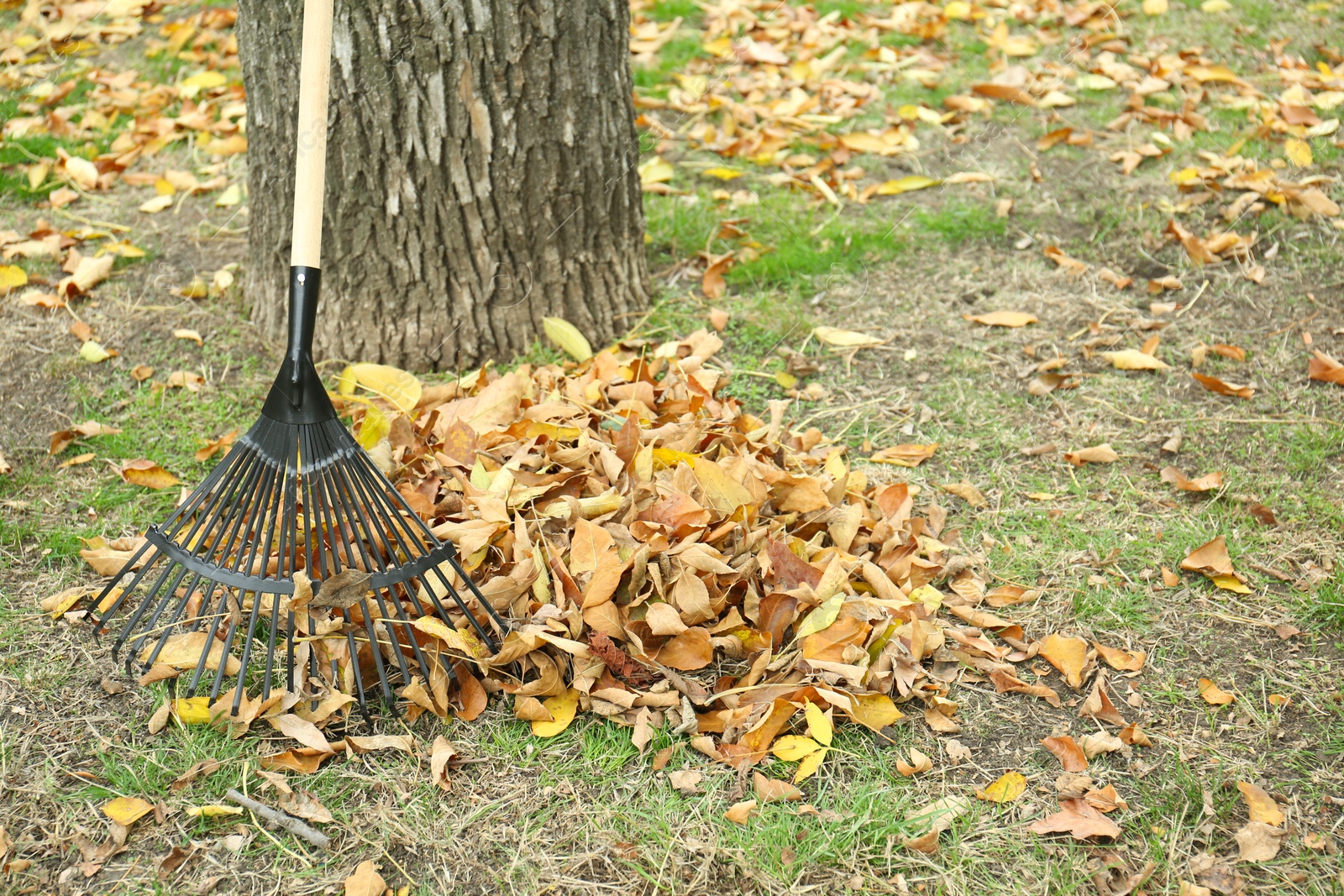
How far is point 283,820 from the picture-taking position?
5.88 ft

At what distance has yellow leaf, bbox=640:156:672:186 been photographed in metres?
3.74

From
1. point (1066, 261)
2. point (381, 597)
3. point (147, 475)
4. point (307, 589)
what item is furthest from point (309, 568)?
point (1066, 261)

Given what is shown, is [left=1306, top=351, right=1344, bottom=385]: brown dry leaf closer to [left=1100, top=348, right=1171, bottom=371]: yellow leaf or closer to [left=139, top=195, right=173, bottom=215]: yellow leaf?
[left=1100, top=348, right=1171, bottom=371]: yellow leaf

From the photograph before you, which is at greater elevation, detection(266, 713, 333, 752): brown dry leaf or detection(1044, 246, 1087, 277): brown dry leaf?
detection(1044, 246, 1087, 277): brown dry leaf

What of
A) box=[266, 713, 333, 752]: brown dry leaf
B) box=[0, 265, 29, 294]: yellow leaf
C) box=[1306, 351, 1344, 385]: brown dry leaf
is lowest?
box=[266, 713, 333, 752]: brown dry leaf

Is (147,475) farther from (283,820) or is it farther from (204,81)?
(204,81)

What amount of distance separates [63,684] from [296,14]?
65.8 inches

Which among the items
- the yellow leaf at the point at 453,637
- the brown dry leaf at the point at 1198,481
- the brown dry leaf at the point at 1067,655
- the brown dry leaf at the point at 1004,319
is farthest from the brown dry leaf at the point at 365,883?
the brown dry leaf at the point at 1004,319

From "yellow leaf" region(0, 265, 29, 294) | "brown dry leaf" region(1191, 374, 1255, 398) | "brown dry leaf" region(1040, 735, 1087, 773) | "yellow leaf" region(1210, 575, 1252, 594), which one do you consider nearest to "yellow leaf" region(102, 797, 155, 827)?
"brown dry leaf" region(1040, 735, 1087, 773)

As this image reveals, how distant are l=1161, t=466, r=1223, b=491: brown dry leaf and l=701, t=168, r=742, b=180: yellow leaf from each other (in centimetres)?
193

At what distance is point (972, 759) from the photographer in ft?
6.42

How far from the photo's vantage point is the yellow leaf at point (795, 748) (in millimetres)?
1922

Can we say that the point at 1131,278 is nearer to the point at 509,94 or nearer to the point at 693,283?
the point at 693,283

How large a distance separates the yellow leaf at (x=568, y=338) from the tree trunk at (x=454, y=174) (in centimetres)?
5
